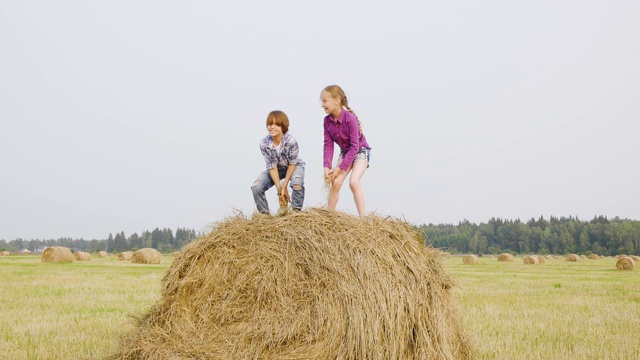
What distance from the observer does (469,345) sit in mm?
6055

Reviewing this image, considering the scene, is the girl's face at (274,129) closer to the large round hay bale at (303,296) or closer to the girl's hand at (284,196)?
the girl's hand at (284,196)

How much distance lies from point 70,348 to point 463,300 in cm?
817

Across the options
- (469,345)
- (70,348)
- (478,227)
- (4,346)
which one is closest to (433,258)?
(469,345)

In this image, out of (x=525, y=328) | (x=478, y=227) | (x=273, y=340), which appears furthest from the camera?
(x=478, y=227)

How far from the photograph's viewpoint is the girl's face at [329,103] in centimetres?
686

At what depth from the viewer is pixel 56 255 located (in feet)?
108

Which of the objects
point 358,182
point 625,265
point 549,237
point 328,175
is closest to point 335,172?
point 328,175

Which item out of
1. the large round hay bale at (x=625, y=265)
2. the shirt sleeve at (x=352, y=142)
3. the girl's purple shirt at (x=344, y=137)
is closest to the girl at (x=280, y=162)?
the girl's purple shirt at (x=344, y=137)

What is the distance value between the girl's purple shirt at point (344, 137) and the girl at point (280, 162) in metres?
0.44

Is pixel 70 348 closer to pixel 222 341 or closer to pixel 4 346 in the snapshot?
pixel 4 346

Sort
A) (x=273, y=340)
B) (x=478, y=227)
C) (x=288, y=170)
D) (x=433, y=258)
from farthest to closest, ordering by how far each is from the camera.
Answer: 1. (x=478, y=227)
2. (x=288, y=170)
3. (x=433, y=258)
4. (x=273, y=340)

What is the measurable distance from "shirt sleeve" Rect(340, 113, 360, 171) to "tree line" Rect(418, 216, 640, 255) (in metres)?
98.4

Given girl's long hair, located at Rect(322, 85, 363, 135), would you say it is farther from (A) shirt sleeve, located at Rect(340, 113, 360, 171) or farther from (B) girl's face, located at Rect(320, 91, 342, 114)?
(A) shirt sleeve, located at Rect(340, 113, 360, 171)

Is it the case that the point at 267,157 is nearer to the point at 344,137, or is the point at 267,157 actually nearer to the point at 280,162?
the point at 280,162
